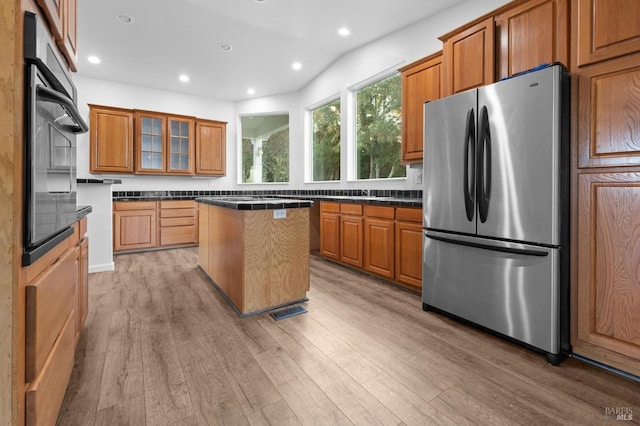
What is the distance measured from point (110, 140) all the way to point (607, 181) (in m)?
6.12

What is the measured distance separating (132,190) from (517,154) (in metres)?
5.93

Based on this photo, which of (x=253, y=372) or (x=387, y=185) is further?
(x=387, y=185)

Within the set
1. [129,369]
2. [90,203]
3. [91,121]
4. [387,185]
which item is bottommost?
[129,369]

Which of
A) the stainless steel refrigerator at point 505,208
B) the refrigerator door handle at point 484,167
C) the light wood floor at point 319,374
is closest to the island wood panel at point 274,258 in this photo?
the light wood floor at point 319,374

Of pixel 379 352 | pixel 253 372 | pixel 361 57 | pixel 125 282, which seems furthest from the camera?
pixel 361 57

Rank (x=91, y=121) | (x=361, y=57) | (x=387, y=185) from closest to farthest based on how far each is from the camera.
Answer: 1. (x=387, y=185)
2. (x=361, y=57)
3. (x=91, y=121)

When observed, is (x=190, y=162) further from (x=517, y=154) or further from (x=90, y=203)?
(x=517, y=154)

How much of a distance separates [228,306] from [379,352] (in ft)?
4.51

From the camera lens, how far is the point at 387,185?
411 cm

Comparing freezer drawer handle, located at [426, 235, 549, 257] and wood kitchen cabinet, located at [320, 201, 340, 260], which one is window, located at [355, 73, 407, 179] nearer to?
wood kitchen cabinet, located at [320, 201, 340, 260]

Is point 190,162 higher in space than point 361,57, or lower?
lower

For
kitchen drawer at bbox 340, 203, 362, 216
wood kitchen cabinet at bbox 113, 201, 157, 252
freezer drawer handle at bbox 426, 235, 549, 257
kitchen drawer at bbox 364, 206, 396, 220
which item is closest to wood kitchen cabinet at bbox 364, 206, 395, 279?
kitchen drawer at bbox 364, 206, 396, 220

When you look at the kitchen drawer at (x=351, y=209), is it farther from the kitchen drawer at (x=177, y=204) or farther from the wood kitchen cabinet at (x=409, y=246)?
the kitchen drawer at (x=177, y=204)

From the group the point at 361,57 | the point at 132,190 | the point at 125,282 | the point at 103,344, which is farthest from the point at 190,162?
the point at 103,344
